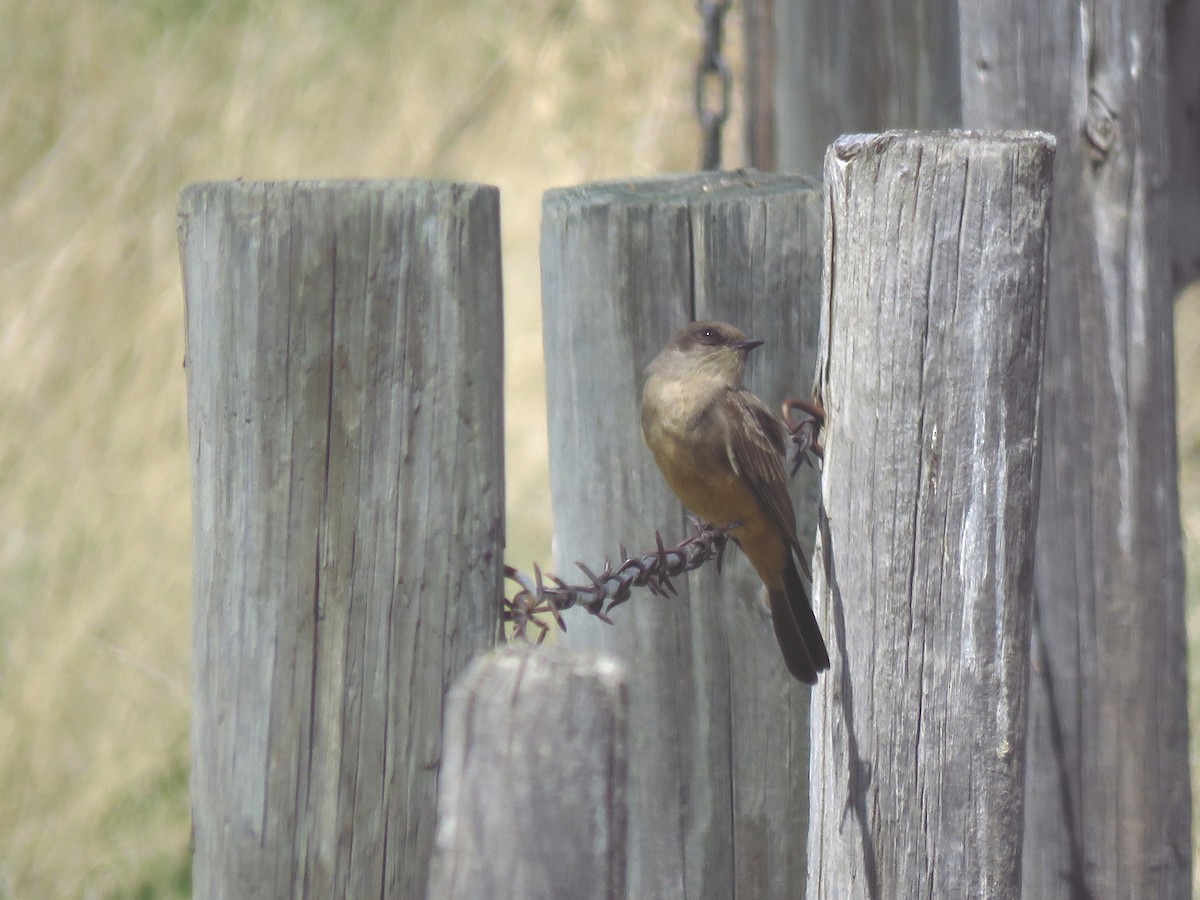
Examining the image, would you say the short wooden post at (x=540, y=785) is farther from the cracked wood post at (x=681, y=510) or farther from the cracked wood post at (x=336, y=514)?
the cracked wood post at (x=681, y=510)

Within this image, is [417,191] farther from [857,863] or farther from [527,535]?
[527,535]

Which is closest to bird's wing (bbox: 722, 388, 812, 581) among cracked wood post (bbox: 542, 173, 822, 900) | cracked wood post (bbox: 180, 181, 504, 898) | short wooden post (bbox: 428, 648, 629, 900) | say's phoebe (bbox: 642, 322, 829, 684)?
say's phoebe (bbox: 642, 322, 829, 684)

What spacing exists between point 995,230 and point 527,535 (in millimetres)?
6520

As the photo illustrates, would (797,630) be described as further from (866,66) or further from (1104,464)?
(866,66)

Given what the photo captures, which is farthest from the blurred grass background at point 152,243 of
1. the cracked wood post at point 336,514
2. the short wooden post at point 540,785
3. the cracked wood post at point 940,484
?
the short wooden post at point 540,785

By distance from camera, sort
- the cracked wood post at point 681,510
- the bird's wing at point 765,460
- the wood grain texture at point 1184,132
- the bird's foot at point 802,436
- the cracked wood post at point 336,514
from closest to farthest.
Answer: the cracked wood post at point 336,514 < the bird's foot at point 802,436 < the cracked wood post at point 681,510 < the bird's wing at point 765,460 < the wood grain texture at point 1184,132

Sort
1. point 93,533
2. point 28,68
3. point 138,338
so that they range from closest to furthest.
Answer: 1. point 93,533
2. point 138,338
3. point 28,68

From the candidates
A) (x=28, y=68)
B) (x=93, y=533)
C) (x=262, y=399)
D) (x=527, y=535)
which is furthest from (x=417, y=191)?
(x=28, y=68)

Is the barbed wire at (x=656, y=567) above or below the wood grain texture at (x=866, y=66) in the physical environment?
below

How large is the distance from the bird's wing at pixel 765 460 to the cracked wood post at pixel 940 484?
67cm

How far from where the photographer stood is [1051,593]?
277cm

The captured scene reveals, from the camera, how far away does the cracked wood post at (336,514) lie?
177cm

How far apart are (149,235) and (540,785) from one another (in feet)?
25.1

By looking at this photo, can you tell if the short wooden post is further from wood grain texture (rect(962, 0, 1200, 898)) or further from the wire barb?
wood grain texture (rect(962, 0, 1200, 898))
